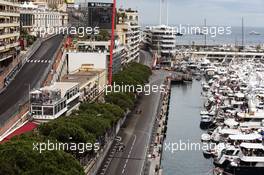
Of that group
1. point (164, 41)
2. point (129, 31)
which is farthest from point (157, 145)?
point (164, 41)

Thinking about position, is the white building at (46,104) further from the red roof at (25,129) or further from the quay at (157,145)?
the quay at (157,145)

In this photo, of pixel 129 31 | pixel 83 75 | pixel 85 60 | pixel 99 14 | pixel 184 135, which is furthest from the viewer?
pixel 129 31

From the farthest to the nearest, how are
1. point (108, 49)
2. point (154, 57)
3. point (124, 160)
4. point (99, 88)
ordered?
point (154, 57) < point (108, 49) < point (99, 88) < point (124, 160)

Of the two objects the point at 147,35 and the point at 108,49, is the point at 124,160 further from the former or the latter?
the point at 147,35

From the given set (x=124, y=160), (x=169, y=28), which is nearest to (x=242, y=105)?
(x=124, y=160)

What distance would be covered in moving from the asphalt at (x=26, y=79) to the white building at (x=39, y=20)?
15.5 feet

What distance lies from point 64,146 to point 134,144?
41.0 feet

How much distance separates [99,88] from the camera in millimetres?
64625

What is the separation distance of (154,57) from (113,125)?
79.2m

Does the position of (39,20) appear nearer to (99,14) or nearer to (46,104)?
(99,14)

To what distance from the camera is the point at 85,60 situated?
227 ft

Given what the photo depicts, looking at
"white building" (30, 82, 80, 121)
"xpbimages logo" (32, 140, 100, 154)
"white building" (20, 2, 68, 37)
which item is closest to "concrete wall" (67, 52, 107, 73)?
"white building" (20, 2, 68, 37)

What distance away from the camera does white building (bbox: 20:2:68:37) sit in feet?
247

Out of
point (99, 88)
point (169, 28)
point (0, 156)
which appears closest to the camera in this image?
point (0, 156)
